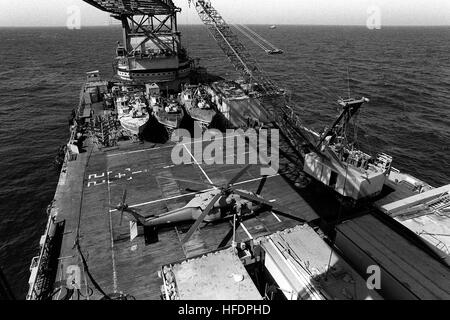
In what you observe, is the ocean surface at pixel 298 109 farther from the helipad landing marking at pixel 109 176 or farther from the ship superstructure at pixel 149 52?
the ship superstructure at pixel 149 52

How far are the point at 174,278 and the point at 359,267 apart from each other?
1219cm

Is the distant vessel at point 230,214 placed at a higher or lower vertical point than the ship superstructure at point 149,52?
lower

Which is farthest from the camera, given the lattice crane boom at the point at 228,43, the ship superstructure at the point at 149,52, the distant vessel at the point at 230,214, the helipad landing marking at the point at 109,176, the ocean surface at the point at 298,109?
the ship superstructure at the point at 149,52

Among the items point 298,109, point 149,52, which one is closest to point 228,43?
point 149,52

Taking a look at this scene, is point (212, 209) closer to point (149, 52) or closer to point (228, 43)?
point (228, 43)

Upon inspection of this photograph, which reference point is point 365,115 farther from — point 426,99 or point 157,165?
point 157,165

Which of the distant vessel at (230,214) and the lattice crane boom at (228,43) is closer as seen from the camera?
the distant vessel at (230,214)

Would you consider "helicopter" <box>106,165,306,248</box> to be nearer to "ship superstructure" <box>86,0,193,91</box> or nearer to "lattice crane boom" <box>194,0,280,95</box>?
"lattice crane boom" <box>194,0,280,95</box>

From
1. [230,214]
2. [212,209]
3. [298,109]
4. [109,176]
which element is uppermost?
[298,109]

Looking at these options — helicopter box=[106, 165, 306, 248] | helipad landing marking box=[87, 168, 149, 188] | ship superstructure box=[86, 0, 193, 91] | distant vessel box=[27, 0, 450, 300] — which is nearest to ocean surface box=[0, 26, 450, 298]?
distant vessel box=[27, 0, 450, 300]

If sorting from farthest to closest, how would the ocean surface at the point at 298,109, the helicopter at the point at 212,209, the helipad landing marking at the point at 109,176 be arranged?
the ocean surface at the point at 298,109 → the helipad landing marking at the point at 109,176 → the helicopter at the point at 212,209

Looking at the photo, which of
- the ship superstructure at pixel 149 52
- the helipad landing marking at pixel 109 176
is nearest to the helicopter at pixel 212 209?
the helipad landing marking at pixel 109 176
